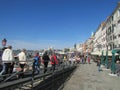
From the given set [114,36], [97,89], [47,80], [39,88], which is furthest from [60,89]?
[114,36]

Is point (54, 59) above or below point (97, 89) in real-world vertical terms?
above

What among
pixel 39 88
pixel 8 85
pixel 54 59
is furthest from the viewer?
pixel 54 59

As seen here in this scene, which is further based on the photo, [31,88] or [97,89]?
[97,89]

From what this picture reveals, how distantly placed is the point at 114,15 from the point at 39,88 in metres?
55.5

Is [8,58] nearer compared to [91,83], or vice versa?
[8,58]

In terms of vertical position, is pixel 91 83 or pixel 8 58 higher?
Answer: pixel 8 58

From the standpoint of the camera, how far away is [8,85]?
518 cm

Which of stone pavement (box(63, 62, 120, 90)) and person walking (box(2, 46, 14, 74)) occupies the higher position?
person walking (box(2, 46, 14, 74))

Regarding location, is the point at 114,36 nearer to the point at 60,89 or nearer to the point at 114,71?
the point at 114,71

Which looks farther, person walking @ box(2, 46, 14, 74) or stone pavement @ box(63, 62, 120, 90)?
stone pavement @ box(63, 62, 120, 90)

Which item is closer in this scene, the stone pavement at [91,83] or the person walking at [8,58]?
the person walking at [8,58]

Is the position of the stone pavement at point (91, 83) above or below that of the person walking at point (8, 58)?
below

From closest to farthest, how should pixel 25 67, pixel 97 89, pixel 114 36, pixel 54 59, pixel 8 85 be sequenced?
pixel 8 85
pixel 25 67
pixel 97 89
pixel 54 59
pixel 114 36

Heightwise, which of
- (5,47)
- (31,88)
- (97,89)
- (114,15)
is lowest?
(97,89)
